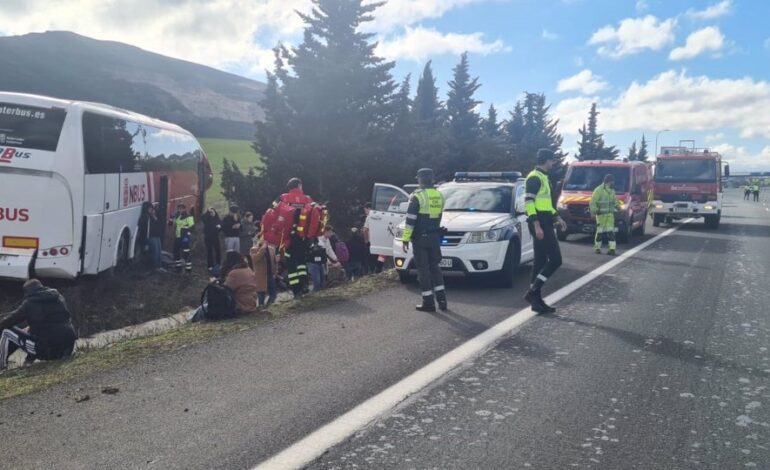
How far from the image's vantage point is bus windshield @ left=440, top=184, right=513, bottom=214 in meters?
11.3

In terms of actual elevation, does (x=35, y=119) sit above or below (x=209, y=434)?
above

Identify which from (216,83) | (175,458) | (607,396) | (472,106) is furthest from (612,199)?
(216,83)

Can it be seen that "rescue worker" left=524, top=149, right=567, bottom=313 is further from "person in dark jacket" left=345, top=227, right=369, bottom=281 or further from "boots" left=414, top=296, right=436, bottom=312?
"person in dark jacket" left=345, top=227, right=369, bottom=281

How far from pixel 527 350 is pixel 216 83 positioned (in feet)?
521

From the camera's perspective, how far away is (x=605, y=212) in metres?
15.4

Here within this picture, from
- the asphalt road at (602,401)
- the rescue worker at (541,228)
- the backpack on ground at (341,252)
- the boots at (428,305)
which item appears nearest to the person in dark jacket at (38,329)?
the boots at (428,305)

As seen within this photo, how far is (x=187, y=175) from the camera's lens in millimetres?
21344

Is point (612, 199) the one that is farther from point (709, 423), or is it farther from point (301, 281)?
point (709, 423)

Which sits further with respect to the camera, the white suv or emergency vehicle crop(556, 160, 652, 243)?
emergency vehicle crop(556, 160, 652, 243)

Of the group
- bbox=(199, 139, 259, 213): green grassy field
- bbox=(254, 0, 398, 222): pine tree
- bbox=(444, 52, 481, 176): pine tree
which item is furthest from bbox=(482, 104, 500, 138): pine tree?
bbox=(254, 0, 398, 222): pine tree

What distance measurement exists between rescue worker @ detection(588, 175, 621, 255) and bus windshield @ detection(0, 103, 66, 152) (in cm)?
1174

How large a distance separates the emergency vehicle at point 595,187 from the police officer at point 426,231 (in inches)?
414

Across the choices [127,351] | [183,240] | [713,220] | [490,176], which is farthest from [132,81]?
[127,351]

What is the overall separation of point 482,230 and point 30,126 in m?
8.30
